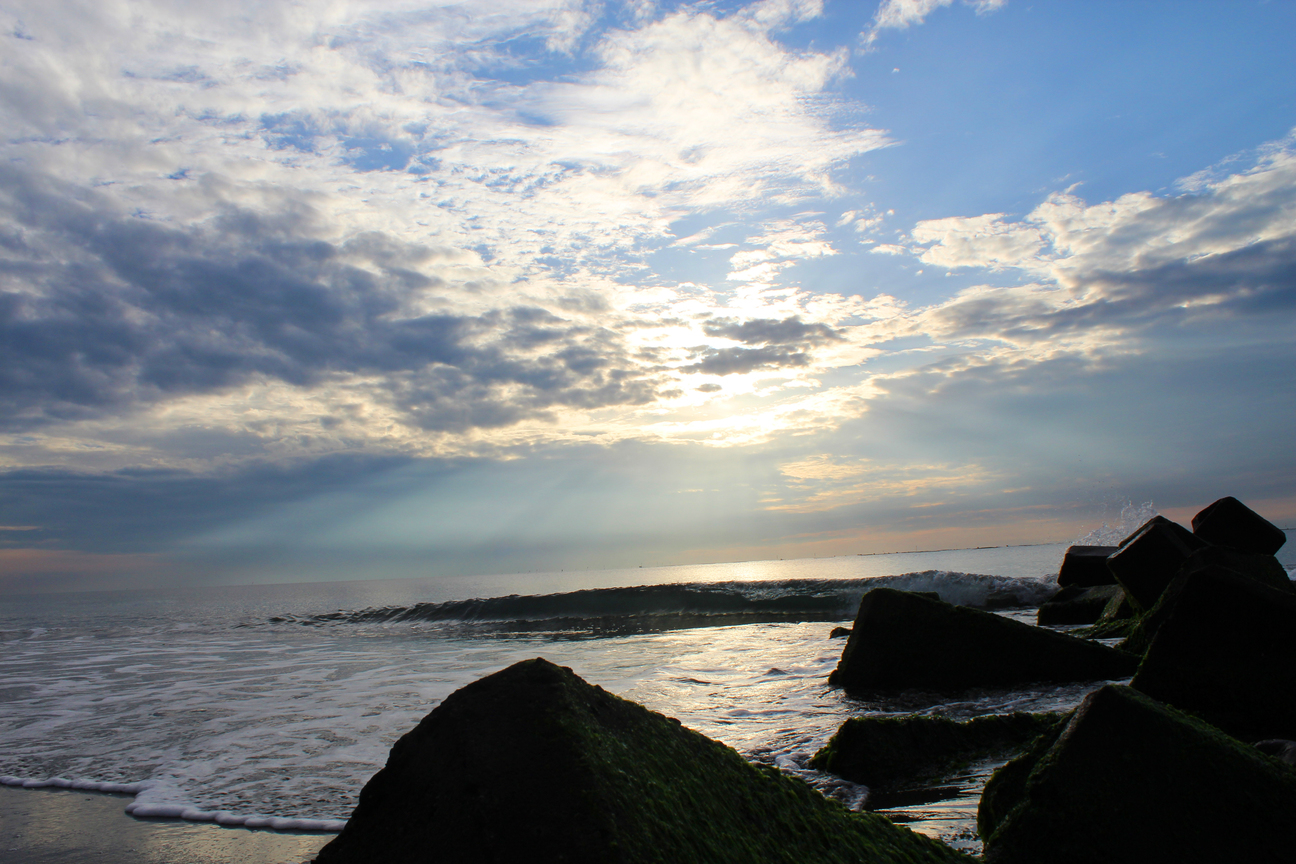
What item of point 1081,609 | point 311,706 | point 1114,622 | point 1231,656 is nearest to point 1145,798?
point 1231,656

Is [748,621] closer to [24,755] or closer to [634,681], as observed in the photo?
[634,681]

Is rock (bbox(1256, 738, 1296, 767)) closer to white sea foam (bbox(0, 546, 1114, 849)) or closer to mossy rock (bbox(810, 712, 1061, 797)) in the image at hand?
mossy rock (bbox(810, 712, 1061, 797))

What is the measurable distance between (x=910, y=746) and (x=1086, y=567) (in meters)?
13.9

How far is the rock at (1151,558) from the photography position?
8344 millimetres

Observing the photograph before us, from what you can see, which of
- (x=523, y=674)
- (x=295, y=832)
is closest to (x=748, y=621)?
(x=295, y=832)

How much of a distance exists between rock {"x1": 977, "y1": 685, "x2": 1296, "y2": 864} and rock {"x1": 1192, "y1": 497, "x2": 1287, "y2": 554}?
A: 1017cm

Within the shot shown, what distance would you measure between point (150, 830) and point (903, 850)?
406 cm

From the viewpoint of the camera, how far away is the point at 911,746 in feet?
13.5

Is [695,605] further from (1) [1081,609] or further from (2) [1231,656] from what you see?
(2) [1231,656]

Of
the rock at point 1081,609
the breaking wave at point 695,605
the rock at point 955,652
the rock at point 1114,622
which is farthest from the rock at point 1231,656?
the breaking wave at point 695,605

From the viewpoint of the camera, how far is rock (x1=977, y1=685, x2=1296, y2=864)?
242 cm

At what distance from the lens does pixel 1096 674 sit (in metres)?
6.43

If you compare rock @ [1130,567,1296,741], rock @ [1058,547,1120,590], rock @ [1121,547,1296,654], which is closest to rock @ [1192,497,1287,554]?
rock @ [1121,547,1296,654]

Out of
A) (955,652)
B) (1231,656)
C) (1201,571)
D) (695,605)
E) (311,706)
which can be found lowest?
(695,605)
